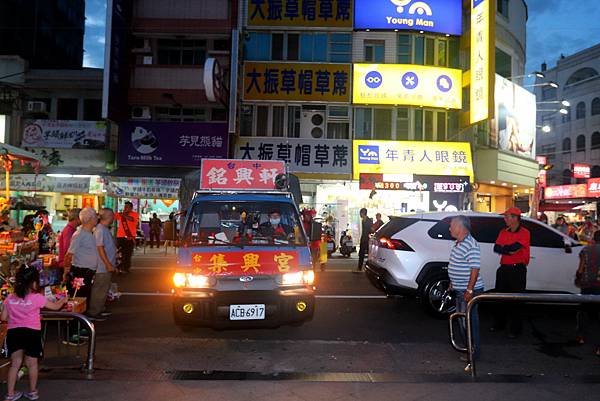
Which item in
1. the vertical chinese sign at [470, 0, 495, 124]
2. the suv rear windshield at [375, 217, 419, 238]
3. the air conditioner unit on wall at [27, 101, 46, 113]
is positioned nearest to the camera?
the suv rear windshield at [375, 217, 419, 238]

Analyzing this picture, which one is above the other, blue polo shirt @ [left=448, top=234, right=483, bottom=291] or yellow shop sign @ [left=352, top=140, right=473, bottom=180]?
yellow shop sign @ [left=352, top=140, right=473, bottom=180]

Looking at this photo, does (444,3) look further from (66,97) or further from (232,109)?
(66,97)

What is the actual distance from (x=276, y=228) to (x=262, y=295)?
1.36 meters

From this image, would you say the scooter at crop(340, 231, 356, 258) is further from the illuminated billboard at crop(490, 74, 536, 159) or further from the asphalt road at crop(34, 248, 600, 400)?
the asphalt road at crop(34, 248, 600, 400)

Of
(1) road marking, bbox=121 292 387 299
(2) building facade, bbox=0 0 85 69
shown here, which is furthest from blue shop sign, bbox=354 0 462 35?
(2) building facade, bbox=0 0 85 69

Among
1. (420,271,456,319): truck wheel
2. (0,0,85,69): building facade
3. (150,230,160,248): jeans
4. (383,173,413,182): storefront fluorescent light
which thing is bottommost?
(420,271,456,319): truck wheel

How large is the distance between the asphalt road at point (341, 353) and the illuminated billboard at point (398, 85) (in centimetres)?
1387

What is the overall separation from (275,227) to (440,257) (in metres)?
2.97

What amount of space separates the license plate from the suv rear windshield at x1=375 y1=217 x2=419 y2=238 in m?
3.45

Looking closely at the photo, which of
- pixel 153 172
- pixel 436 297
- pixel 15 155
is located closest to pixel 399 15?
pixel 153 172

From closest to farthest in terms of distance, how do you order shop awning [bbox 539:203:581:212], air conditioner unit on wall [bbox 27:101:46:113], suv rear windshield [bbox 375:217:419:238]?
suv rear windshield [bbox 375:217:419:238]
air conditioner unit on wall [bbox 27:101:46:113]
shop awning [bbox 539:203:581:212]

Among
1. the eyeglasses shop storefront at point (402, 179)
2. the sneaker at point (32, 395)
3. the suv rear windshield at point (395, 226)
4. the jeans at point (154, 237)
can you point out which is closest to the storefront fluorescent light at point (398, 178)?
the eyeglasses shop storefront at point (402, 179)

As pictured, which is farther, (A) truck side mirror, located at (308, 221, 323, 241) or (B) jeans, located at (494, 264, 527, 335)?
(A) truck side mirror, located at (308, 221, 323, 241)

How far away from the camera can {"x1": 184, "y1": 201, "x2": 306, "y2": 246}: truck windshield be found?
736cm
